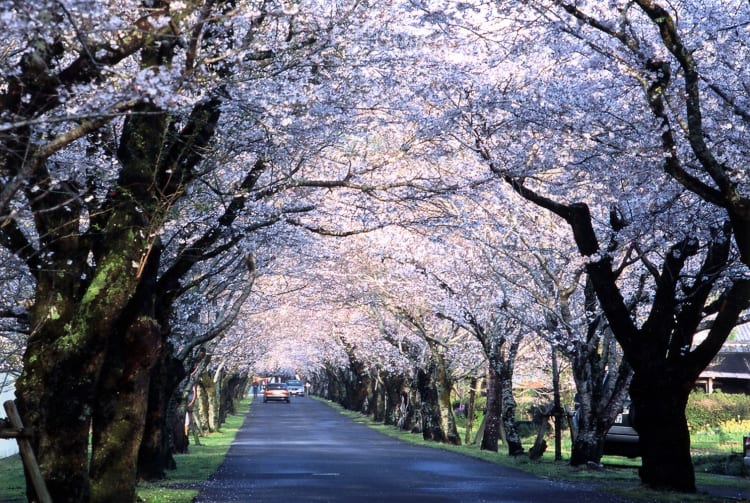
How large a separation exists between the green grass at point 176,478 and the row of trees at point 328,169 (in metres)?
1.10

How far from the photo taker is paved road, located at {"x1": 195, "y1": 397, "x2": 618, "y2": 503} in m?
17.9

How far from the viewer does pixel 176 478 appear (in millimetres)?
23062

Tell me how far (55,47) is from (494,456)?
74.4ft

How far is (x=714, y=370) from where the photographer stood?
63.0 meters

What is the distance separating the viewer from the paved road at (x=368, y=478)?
1791cm

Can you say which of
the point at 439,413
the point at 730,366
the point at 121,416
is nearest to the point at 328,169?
the point at 121,416

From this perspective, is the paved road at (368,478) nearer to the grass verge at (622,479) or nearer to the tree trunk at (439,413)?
the grass verge at (622,479)

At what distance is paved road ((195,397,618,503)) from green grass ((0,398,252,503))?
36 cm

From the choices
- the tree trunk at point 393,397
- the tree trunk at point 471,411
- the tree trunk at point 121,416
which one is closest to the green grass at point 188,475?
the tree trunk at point 121,416

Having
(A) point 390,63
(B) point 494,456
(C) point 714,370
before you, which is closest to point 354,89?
(A) point 390,63

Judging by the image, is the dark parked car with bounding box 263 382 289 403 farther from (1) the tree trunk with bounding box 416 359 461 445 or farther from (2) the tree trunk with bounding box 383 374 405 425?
(1) the tree trunk with bounding box 416 359 461 445

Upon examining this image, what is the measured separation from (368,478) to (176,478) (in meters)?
4.23

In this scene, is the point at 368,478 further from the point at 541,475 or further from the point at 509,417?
the point at 509,417

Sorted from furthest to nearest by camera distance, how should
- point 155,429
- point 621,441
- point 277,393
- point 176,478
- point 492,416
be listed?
1. point 277,393
2. point 492,416
3. point 621,441
4. point 176,478
5. point 155,429
